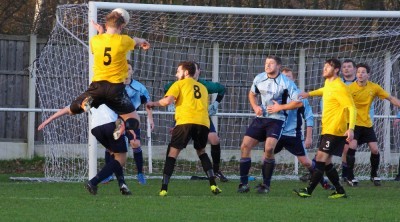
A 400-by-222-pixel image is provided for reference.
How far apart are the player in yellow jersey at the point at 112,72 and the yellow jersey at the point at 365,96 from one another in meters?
4.62

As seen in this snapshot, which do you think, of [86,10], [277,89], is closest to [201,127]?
[277,89]

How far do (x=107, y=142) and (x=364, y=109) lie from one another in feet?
15.0

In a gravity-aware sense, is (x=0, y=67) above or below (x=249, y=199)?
above

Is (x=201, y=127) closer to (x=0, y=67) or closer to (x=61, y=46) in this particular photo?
(x=61, y=46)

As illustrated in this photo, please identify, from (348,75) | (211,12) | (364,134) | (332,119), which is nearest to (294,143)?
(348,75)

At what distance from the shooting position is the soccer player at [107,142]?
41.1ft

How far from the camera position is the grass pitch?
10.3 metres

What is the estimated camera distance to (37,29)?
22578 mm

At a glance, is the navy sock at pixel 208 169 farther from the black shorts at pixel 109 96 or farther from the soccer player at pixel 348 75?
the soccer player at pixel 348 75

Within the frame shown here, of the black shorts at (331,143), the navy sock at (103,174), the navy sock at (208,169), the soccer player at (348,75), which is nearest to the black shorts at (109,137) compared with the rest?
the navy sock at (103,174)

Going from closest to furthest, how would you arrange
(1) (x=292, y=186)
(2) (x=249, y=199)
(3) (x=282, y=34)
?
1. (2) (x=249, y=199)
2. (1) (x=292, y=186)
3. (3) (x=282, y=34)

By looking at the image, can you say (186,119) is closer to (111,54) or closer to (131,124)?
(131,124)

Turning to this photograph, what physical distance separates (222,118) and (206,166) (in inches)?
282

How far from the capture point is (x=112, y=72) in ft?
39.5
